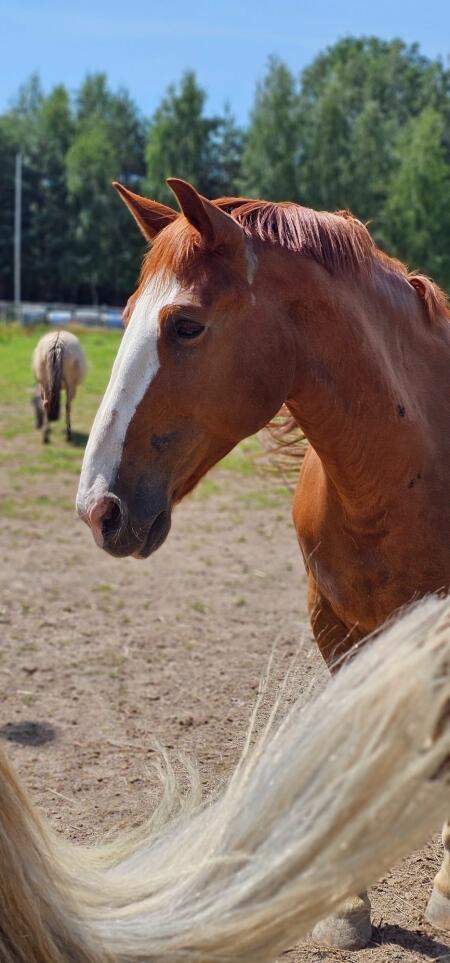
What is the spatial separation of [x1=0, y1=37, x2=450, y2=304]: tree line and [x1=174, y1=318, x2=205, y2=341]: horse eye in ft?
135

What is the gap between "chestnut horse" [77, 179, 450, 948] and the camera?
2.22m

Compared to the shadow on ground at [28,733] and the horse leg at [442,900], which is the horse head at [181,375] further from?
the shadow on ground at [28,733]

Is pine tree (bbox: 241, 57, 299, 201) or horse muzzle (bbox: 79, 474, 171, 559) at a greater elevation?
pine tree (bbox: 241, 57, 299, 201)

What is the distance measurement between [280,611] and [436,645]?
4.63 meters

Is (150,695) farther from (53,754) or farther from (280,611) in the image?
(280,611)

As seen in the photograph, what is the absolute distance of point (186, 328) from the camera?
223cm

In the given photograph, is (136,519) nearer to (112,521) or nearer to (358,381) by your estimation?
(112,521)

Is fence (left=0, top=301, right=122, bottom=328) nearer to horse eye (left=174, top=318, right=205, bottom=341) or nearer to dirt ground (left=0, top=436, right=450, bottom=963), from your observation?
dirt ground (left=0, top=436, right=450, bottom=963)

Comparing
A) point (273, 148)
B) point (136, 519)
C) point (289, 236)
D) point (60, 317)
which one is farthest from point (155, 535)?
point (273, 148)

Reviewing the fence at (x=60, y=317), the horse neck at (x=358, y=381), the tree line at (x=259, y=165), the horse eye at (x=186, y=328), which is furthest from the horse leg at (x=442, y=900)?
the tree line at (x=259, y=165)

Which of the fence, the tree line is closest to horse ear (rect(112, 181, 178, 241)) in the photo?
the fence

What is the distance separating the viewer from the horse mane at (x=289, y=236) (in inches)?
90.4

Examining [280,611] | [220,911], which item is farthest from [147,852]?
[280,611]

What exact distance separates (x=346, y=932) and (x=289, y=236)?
1.93m
